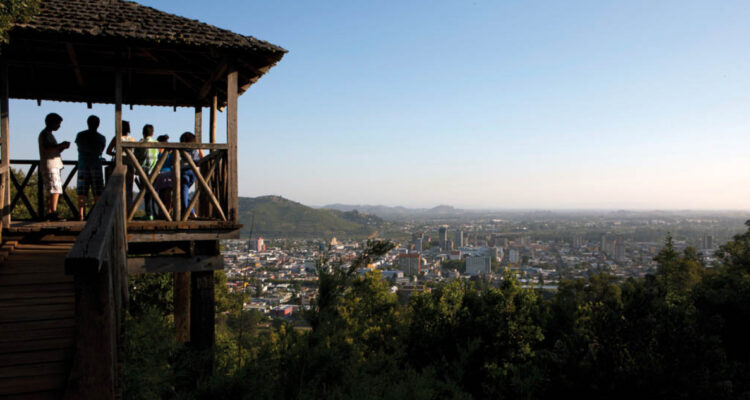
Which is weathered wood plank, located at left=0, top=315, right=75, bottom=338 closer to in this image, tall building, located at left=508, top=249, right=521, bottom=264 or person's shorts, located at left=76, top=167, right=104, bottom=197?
person's shorts, located at left=76, top=167, right=104, bottom=197

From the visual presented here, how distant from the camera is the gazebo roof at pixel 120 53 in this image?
5.68 meters

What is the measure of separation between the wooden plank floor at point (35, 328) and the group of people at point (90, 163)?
1651mm

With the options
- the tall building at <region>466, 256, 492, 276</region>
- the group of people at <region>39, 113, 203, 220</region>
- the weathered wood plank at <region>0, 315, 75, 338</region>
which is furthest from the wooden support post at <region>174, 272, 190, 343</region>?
the tall building at <region>466, 256, 492, 276</region>

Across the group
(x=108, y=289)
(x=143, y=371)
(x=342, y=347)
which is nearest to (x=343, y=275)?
(x=342, y=347)

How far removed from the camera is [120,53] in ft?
20.2

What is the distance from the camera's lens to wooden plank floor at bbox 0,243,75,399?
8.27ft

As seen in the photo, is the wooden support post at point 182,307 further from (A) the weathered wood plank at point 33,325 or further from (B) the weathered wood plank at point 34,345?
(B) the weathered wood plank at point 34,345

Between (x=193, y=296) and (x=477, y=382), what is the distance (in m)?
8.08

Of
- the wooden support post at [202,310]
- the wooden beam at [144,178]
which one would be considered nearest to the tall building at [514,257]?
the wooden support post at [202,310]

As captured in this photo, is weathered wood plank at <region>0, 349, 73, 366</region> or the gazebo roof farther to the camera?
the gazebo roof

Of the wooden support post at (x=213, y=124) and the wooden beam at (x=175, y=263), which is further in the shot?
the wooden support post at (x=213, y=124)

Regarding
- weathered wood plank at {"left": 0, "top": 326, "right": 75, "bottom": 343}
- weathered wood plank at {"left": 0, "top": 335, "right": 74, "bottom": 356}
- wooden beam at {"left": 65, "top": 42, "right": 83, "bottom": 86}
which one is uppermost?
wooden beam at {"left": 65, "top": 42, "right": 83, "bottom": 86}

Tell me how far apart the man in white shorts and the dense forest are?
78.8 inches

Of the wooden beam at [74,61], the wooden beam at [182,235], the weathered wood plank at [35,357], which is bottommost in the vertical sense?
the weathered wood plank at [35,357]
